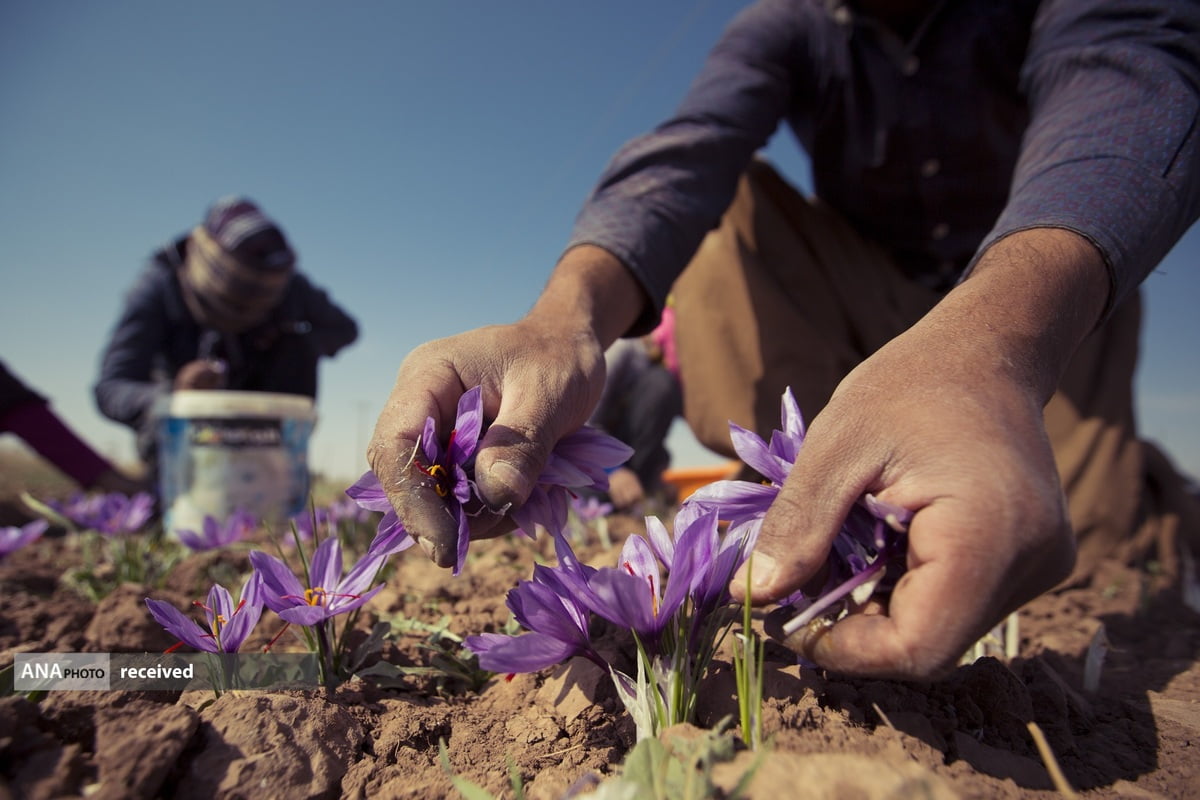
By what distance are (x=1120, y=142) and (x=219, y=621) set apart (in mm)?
1523

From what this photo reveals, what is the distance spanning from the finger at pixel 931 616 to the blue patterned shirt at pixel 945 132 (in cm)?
60

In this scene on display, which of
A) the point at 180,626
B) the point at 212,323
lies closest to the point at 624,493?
the point at 180,626

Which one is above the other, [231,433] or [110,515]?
[231,433]

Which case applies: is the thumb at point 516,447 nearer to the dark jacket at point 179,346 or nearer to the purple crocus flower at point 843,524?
the purple crocus flower at point 843,524

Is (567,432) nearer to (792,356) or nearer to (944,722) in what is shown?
(944,722)

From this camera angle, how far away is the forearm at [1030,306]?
2.45ft

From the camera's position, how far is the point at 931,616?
0.59 m

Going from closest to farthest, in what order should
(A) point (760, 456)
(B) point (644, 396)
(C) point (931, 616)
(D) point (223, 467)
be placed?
(C) point (931, 616), (A) point (760, 456), (D) point (223, 467), (B) point (644, 396)

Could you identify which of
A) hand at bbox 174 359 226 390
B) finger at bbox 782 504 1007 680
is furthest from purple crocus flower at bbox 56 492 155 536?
finger at bbox 782 504 1007 680

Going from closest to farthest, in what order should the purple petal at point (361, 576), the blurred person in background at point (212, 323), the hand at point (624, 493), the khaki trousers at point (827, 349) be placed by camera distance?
the purple petal at point (361, 576)
the khaki trousers at point (827, 349)
the hand at point (624, 493)
the blurred person in background at point (212, 323)

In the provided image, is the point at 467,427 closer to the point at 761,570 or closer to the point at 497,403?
the point at 497,403

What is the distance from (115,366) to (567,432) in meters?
4.12

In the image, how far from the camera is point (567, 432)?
3.16 feet

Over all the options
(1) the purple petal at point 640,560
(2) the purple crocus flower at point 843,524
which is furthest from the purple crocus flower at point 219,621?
(2) the purple crocus flower at point 843,524
